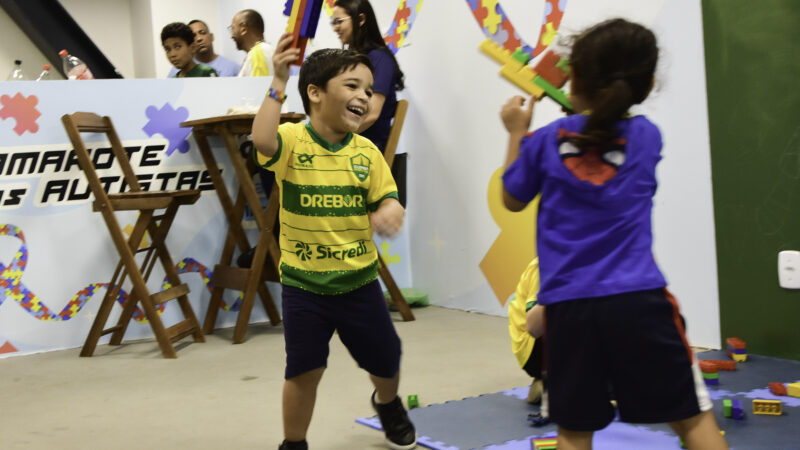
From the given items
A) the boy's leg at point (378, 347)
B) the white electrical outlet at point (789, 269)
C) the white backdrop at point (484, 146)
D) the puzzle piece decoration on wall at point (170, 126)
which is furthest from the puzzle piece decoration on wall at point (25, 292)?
the white electrical outlet at point (789, 269)

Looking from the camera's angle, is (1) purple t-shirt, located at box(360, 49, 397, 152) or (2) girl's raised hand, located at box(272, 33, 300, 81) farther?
(1) purple t-shirt, located at box(360, 49, 397, 152)

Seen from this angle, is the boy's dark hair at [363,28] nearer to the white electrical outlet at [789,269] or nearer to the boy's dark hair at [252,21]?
the boy's dark hair at [252,21]

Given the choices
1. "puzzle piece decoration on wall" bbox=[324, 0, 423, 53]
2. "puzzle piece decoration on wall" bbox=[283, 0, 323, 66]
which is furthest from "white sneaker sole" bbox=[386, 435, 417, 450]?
"puzzle piece decoration on wall" bbox=[324, 0, 423, 53]

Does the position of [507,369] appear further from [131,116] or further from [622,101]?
[131,116]

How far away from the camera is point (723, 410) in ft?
6.63

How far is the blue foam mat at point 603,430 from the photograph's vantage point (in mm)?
1843

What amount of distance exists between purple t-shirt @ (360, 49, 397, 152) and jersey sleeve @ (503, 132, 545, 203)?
2.09 meters

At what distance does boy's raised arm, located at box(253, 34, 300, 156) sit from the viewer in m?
1.66

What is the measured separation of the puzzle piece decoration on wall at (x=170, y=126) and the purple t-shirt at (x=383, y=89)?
80cm

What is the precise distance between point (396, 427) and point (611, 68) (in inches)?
38.7

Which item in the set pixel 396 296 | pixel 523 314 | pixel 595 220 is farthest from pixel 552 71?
pixel 396 296

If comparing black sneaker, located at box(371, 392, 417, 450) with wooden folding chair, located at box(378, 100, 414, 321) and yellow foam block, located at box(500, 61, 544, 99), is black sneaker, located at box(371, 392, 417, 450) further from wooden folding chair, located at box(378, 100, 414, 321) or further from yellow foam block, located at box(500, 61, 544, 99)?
wooden folding chair, located at box(378, 100, 414, 321)

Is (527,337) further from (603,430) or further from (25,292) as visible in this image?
(25,292)

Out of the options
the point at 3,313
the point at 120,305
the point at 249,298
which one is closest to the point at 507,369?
the point at 249,298
